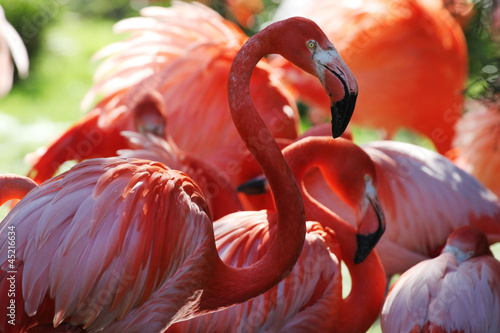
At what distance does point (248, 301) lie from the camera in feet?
8.55

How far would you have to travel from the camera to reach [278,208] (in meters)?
2.37

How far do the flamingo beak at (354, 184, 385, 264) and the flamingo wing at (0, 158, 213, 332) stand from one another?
79cm

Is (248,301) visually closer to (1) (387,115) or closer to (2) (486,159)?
(2) (486,159)

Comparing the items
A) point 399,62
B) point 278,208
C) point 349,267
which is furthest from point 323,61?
point 399,62

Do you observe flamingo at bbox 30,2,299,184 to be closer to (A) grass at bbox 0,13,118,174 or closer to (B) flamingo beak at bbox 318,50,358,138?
(A) grass at bbox 0,13,118,174

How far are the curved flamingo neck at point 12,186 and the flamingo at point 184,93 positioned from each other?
1.11 m

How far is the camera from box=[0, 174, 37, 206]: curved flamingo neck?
264cm

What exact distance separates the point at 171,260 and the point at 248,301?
50 centimetres

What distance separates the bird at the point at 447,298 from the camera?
8.14 feet

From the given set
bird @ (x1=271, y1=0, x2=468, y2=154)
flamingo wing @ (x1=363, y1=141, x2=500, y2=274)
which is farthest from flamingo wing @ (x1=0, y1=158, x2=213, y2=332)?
bird @ (x1=271, y1=0, x2=468, y2=154)

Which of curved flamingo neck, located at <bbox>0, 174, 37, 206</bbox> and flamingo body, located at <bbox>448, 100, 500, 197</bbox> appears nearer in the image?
curved flamingo neck, located at <bbox>0, 174, 37, 206</bbox>

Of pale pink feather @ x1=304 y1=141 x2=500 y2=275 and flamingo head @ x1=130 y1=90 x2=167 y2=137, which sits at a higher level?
flamingo head @ x1=130 y1=90 x2=167 y2=137

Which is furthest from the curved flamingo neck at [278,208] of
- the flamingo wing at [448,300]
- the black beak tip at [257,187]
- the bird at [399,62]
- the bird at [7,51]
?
the bird at [399,62]

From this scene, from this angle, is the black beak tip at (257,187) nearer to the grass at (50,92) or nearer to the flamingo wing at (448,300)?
the flamingo wing at (448,300)
